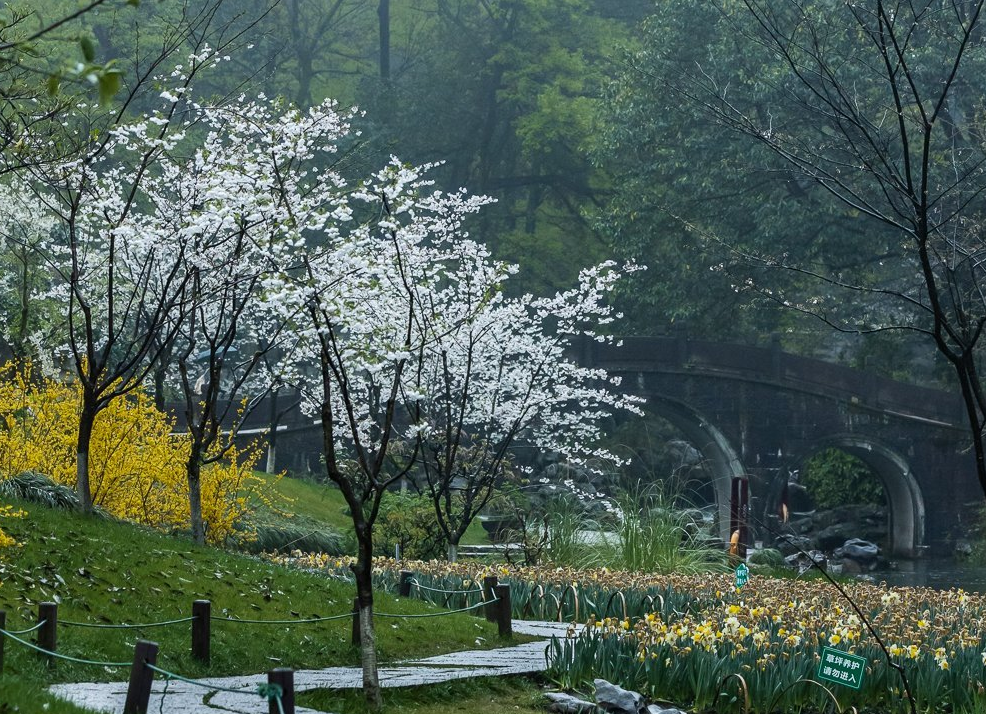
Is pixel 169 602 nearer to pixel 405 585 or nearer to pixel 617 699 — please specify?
pixel 405 585

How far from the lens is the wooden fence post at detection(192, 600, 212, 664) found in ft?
29.3

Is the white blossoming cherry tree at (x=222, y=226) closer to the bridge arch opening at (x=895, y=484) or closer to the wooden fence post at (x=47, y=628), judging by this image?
the wooden fence post at (x=47, y=628)

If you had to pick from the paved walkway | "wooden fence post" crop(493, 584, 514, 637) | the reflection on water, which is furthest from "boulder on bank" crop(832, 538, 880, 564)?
"wooden fence post" crop(493, 584, 514, 637)

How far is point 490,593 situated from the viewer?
1262 centimetres

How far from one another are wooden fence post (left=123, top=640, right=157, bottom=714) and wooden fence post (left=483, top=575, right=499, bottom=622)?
606cm

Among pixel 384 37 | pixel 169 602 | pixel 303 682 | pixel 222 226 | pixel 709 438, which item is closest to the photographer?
pixel 303 682

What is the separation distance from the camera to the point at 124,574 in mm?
10992

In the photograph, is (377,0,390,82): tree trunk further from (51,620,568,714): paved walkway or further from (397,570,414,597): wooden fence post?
(51,620,568,714): paved walkway

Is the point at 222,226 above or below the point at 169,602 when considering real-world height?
above

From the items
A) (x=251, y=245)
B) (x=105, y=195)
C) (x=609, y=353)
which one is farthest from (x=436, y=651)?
(x=609, y=353)

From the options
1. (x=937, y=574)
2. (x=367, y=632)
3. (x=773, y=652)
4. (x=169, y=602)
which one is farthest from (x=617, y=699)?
(x=937, y=574)

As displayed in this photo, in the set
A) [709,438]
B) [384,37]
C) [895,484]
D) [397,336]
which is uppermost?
[384,37]

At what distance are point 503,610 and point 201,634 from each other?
3.62m

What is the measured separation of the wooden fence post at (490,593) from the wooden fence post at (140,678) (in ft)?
19.9
